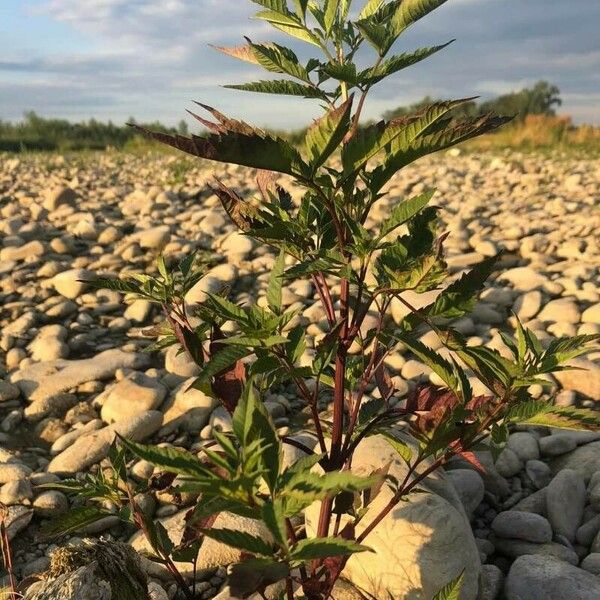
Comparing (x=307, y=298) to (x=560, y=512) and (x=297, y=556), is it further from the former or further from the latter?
(x=297, y=556)

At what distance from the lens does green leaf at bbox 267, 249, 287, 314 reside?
5.07ft

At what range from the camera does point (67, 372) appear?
3.97 metres

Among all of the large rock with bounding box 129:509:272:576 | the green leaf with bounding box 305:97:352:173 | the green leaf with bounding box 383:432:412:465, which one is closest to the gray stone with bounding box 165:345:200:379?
the large rock with bounding box 129:509:272:576

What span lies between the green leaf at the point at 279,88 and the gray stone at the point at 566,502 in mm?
2034

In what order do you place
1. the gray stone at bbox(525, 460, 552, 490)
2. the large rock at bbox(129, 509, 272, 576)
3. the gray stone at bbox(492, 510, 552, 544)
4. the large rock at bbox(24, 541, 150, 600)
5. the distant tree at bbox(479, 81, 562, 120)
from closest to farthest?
the large rock at bbox(24, 541, 150, 600) < the large rock at bbox(129, 509, 272, 576) < the gray stone at bbox(492, 510, 552, 544) < the gray stone at bbox(525, 460, 552, 490) < the distant tree at bbox(479, 81, 562, 120)

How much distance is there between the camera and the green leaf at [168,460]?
1235 millimetres

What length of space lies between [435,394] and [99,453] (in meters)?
2.04

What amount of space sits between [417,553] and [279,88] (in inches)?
59.0

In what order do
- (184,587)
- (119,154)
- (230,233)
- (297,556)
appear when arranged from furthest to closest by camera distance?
(119,154)
(230,233)
(184,587)
(297,556)

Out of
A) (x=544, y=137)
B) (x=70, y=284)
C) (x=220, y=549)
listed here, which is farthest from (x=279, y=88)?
(x=544, y=137)

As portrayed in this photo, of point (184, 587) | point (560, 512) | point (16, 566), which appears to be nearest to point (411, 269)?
point (184, 587)

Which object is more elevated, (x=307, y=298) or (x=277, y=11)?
(x=277, y=11)

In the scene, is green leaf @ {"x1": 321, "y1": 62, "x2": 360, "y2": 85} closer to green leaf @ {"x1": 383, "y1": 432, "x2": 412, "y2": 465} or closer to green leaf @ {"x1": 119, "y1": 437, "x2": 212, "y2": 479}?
green leaf @ {"x1": 119, "y1": 437, "x2": 212, "y2": 479}

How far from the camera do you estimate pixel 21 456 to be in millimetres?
3324
